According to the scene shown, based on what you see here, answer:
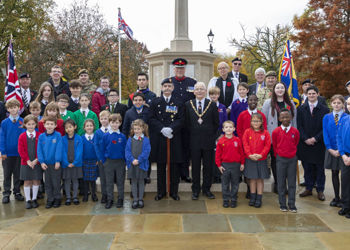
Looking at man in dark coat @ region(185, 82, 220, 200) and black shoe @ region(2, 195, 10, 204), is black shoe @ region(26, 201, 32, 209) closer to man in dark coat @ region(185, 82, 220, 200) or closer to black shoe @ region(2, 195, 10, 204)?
black shoe @ region(2, 195, 10, 204)

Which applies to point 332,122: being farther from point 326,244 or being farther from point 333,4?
point 333,4

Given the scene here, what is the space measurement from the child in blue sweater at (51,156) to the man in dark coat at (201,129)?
2262mm

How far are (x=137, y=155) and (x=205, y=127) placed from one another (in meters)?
1.27

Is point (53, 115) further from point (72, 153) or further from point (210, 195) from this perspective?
point (210, 195)

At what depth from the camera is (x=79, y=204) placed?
5602 millimetres

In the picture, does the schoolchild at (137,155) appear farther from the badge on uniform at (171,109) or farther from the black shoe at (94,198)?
the black shoe at (94,198)

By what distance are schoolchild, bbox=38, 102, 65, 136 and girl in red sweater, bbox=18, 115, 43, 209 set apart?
0.13 metres

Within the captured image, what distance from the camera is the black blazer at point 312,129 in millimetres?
5889

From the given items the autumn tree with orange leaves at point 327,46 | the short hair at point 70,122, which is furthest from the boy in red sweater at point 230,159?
the autumn tree with orange leaves at point 327,46

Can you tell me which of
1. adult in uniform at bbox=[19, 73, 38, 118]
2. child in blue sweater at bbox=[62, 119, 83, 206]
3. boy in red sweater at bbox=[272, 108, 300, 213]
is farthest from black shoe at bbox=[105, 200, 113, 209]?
adult in uniform at bbox=[19, 73, 38, 118]

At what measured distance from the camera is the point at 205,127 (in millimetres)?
5645

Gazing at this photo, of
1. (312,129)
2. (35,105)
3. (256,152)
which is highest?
(35,105)

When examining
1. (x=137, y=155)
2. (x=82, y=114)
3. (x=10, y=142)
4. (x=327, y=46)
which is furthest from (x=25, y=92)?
(x=327, y=46)

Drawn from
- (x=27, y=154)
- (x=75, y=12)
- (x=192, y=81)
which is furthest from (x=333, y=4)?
(x=27, y=154)
